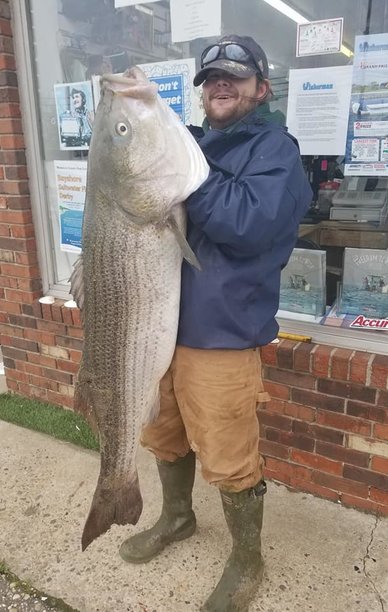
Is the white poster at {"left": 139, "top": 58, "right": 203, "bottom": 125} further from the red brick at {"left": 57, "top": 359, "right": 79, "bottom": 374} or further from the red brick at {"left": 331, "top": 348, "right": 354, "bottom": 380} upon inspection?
the red brick at {"left": 57, "top": 359, "right": 79, "bottom": 374}

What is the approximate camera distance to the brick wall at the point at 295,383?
284 centimetres

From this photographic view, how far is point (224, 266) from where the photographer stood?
2037 millimetres

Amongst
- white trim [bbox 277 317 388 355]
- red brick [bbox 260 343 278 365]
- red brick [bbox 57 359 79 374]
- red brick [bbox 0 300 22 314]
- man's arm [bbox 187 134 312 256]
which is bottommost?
red brick [bbox 57 359 79 374]

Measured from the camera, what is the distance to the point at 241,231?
72.0 inches

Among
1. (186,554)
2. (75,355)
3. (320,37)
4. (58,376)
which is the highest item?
(320,37)

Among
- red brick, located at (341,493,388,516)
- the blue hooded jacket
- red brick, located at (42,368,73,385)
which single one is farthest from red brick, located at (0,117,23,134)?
red brick, located at (341,493,388,516)

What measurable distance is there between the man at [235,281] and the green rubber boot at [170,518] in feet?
1.20

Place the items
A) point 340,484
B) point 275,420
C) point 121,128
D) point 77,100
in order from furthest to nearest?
point 77,100 → point 275,420 → point 340,484 → point 121,128

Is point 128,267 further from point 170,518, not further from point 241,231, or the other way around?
point 170,518

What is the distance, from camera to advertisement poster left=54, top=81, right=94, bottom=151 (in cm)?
355

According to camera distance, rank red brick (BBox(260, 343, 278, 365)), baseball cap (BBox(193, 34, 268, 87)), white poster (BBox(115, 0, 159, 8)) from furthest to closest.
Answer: white poster (BBox(115, 0, 159, 8)) < red brick (BBox(260, 343, 278, 365)) < baseball cap (BBox(193, 34, 268, 87))

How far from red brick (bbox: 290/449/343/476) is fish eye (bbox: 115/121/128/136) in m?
2.08

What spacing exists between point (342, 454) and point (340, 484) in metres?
0.18

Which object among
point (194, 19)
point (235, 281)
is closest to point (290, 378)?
point (235, 281)
